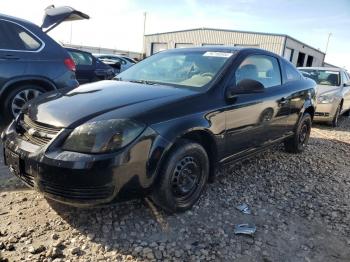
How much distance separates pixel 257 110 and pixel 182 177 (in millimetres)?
1410

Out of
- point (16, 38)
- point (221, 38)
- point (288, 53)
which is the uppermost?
point (221, 38)

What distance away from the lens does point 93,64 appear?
1025 cm

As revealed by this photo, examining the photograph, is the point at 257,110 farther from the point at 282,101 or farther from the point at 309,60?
the point at 309,60

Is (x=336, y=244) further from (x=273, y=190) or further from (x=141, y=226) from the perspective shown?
(x=141, y=226)

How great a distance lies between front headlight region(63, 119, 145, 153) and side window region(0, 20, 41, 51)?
10.5 ft

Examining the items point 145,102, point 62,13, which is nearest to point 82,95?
point 145,102

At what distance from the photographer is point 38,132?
117 inches

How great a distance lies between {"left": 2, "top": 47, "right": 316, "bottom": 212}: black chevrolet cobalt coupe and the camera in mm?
2727

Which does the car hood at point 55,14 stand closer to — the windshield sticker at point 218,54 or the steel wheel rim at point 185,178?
the windshield sticker at point 218,54

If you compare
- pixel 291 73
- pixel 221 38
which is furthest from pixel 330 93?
pixel 221 38

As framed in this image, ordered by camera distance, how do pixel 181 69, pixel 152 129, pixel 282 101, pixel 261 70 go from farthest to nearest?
pixel 282 101
pixel 261 70
pixel 181 69
pixel 152 129

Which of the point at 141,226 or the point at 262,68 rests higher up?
the point at 262,68

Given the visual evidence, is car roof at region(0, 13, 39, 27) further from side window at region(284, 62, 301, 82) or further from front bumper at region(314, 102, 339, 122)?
front bumper at region(314, 102, 339, 122)

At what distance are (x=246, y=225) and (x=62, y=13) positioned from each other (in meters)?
7.20
